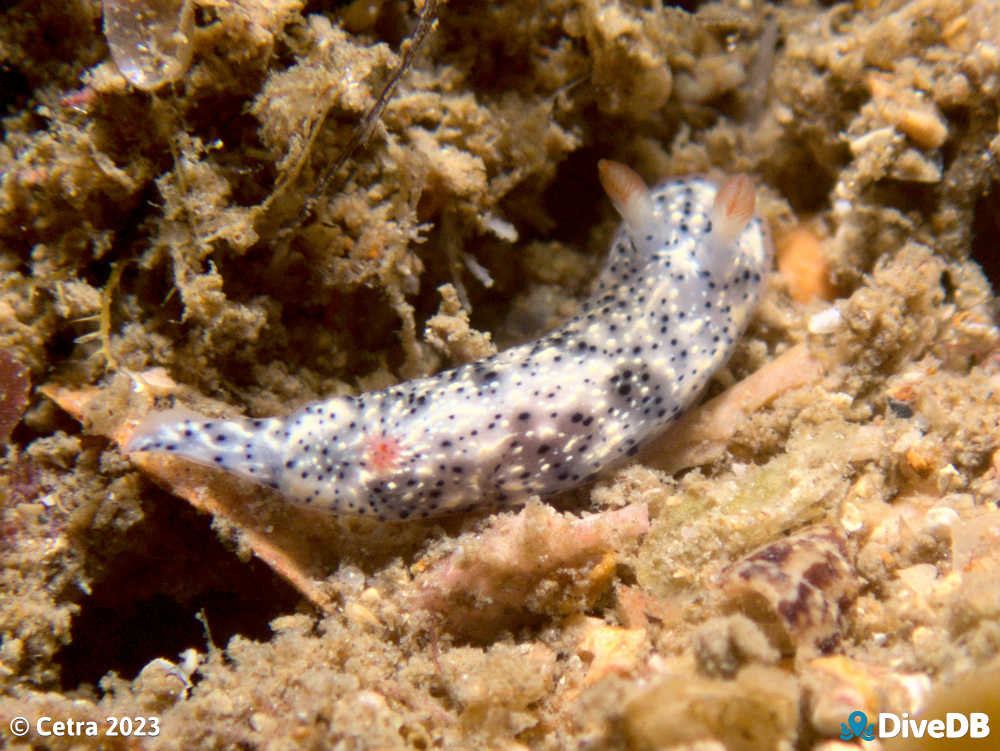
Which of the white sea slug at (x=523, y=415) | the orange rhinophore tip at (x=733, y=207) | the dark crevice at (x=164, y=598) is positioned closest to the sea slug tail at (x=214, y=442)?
the white sea slug at (x=523, y=415)

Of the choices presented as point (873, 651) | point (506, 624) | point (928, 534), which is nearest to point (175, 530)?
point (506, 624)

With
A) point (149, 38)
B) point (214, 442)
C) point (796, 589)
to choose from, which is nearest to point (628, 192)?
point (796, 589)

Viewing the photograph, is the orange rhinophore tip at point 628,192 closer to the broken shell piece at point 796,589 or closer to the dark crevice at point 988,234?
the dark crevice at point 988,234

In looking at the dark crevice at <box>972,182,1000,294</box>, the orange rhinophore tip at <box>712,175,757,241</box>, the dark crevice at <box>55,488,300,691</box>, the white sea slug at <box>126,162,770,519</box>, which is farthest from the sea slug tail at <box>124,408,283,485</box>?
the dark crevice at <box>972,182,1000,294</box>

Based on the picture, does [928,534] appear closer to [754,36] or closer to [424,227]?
[424,227]

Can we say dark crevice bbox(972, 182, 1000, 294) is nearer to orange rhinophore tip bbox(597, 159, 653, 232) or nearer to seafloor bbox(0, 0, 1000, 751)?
seafloor bbox(0, 0, 1000, 751)

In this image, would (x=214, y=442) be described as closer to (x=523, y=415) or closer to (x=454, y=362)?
(x=454, y=362)
